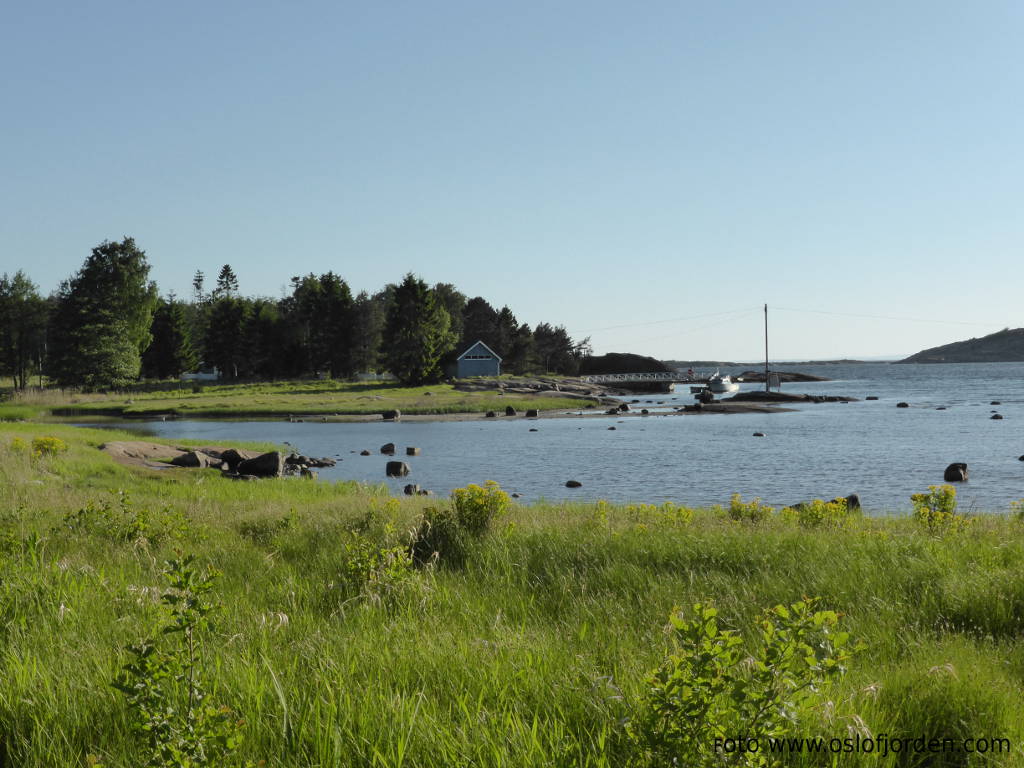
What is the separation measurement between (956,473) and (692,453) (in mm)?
12729

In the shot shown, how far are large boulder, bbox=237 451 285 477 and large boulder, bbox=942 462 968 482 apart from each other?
82.3 ft

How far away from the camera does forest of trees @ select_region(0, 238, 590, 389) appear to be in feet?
258

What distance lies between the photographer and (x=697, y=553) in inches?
336

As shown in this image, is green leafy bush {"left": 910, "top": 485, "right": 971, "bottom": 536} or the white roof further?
the white roof

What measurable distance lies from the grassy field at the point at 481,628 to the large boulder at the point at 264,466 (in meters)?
16.8

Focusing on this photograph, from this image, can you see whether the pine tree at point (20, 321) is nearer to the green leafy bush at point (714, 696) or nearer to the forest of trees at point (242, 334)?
the forest of trees at point (242, 334)

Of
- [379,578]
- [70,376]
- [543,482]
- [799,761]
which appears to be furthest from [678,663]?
[70,376]

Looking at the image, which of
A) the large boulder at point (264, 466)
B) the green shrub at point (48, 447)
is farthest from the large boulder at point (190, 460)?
the green shrub at point (48, 447)

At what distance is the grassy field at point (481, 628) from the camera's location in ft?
11.8

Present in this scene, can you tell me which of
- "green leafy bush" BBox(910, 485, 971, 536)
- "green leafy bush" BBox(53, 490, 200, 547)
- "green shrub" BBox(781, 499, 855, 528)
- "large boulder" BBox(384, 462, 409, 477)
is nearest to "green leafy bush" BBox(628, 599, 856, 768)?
"green leafy bush" BBox(53, 490, 200, 547)

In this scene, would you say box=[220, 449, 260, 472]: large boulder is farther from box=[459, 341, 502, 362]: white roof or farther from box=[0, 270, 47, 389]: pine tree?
box=[459, 341, 502, 362]: white roof

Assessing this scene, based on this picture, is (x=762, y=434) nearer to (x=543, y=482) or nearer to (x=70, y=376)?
(x=543, y=482)

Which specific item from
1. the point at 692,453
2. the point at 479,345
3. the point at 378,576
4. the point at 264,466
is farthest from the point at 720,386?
the point at 378,576

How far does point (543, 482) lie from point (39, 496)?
18.3 metres
